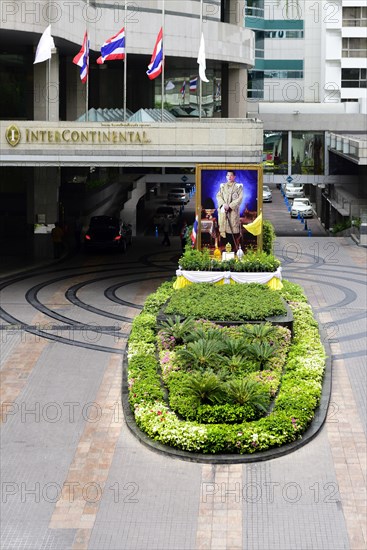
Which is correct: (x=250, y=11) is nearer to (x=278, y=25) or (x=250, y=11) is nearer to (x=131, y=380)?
(x=278, y=25)

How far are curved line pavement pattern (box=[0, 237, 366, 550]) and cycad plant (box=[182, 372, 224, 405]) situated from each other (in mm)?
1750

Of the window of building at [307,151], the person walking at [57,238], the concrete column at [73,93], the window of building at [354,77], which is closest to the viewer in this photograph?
the person walking at [57,238]

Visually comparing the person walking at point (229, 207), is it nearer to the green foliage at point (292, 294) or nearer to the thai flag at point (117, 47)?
the green foliage at point (292, 294)

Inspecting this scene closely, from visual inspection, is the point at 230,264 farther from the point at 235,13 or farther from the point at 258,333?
the point at 235,13

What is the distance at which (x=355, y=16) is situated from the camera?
10100 centimetres

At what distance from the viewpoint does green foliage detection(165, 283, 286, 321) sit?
2920 cm

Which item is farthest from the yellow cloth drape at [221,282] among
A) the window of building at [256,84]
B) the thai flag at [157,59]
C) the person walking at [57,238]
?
the window of building at [256,84]

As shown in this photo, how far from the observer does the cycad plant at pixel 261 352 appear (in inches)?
→ 1000

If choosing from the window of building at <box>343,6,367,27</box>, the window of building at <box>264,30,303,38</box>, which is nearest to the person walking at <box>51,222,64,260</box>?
the window of building at <box>343,6,367,27</box>

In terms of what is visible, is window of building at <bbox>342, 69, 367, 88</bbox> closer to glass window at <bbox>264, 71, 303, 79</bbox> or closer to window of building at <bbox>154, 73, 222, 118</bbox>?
glass window at <bbox>264, 71, 303, 79</bbox>

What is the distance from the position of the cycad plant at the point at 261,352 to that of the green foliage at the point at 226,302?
3257mm

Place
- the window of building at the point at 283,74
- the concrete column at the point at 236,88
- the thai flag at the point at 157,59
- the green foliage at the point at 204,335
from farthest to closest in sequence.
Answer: the window of building at the point at 283,74
the concrete column at the point at 236,88
the thai flag at the point at 157,59
the green foliage at the point at 204,335

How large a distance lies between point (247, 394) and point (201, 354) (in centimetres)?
298

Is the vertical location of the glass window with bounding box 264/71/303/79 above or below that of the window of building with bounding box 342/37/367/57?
below
